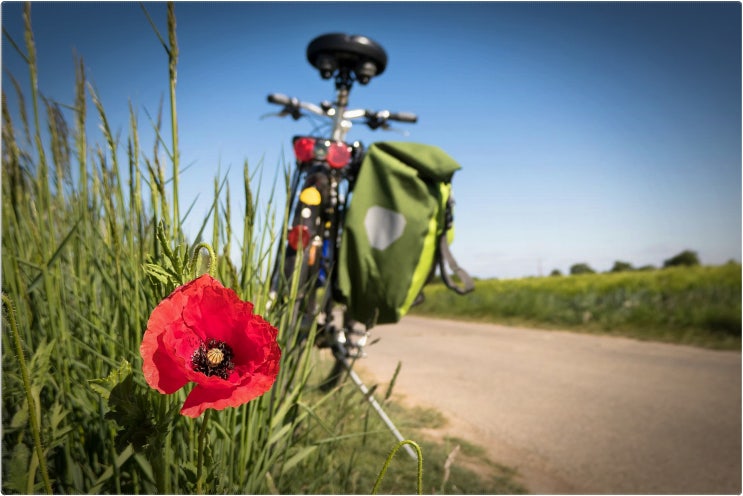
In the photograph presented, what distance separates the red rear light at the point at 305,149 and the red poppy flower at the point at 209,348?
1967 millimetres

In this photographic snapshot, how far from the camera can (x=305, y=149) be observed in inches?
92.5

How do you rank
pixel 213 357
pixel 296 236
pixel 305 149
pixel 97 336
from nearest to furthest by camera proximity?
1. pixel 213 357
2. pixel 97 336
3. pixel 296 236
4. pixel 305 149

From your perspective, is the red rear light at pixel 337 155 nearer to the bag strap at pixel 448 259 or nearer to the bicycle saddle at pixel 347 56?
the bag strap at pixel 448 259

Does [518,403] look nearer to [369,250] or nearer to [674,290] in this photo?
[369,250]

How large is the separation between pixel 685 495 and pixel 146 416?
2474mm

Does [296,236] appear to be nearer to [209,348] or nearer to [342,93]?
[342,93]

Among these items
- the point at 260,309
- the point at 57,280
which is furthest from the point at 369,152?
the point at 57,280

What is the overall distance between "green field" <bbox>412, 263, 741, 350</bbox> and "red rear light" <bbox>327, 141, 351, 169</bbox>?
18.8 ft

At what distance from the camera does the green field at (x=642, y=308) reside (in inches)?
259

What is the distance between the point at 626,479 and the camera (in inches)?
88.7

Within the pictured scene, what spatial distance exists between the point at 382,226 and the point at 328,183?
0.40 meters

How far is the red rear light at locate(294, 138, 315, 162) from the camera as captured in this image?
7.67 feet

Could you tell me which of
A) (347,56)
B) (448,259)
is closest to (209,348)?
(448,259)

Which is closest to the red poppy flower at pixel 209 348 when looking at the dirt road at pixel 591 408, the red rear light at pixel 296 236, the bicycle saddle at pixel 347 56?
the red rear light at pixel 296 236
